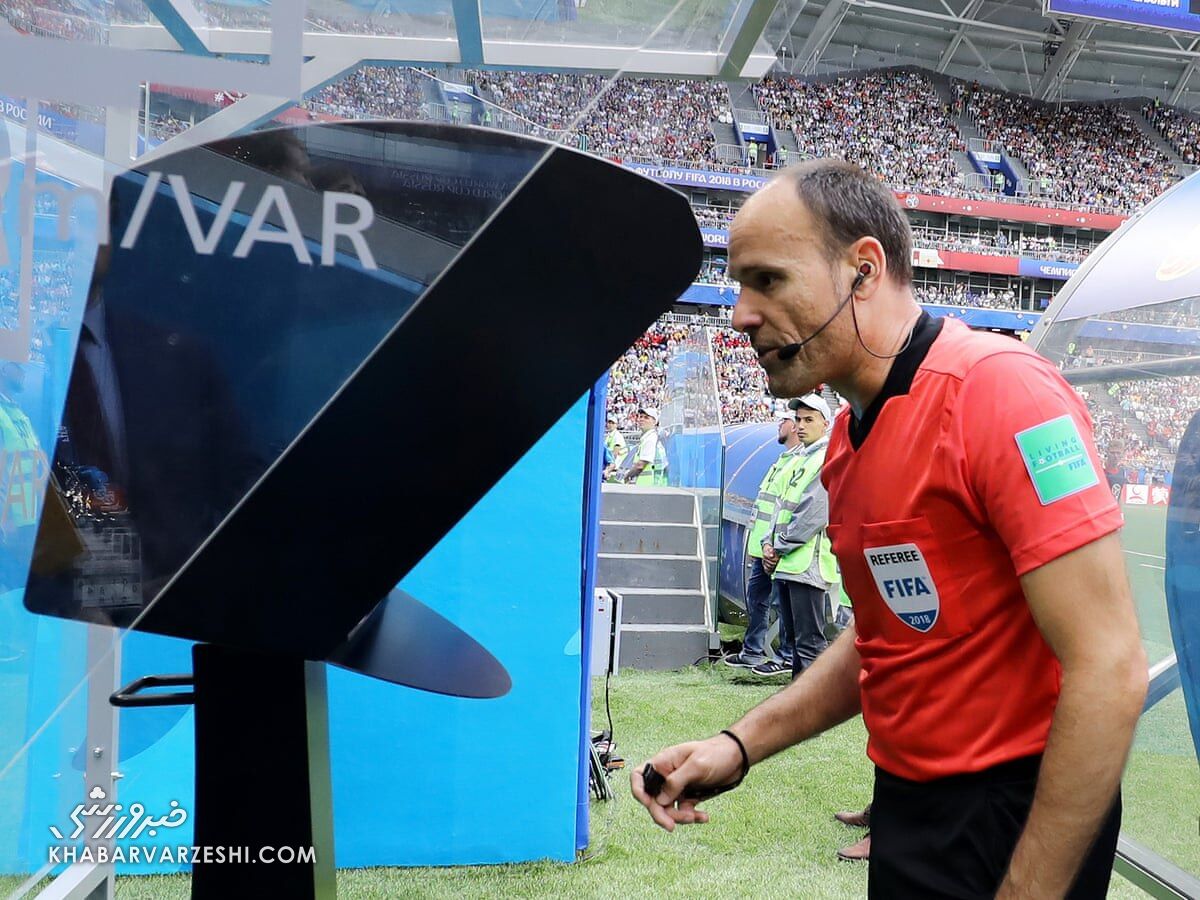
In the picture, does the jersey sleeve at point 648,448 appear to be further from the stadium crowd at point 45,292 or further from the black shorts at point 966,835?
the stadium crowd at point 45,292

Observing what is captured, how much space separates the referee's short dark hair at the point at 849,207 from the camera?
1306 mm

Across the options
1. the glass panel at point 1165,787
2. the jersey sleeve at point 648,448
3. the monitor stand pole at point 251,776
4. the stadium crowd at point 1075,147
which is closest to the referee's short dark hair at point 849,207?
the monitor stand pole at point 251,776

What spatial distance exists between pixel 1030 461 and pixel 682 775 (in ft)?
2.27

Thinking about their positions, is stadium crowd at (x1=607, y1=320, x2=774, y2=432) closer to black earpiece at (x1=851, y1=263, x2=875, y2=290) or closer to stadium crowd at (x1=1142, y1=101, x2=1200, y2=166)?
black earpiece at (x1=851, y1=263, x2=875, y2=290)

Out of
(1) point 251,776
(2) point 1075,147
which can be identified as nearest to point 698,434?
(1) point 251,776

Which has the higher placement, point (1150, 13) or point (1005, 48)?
point (1005, 48)

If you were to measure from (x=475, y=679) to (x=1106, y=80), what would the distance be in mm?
46237

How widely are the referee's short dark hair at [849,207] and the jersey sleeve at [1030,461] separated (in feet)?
0.79

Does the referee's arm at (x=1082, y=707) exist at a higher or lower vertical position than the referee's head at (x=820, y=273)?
lower

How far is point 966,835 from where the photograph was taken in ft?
4.15

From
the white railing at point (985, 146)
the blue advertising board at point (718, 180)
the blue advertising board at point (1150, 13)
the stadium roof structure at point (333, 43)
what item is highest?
the white railing at point (985, 146)

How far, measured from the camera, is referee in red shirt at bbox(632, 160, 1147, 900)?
1.07 meters

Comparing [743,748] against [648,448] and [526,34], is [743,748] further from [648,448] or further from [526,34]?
[648,448]

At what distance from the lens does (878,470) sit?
4.30ft
